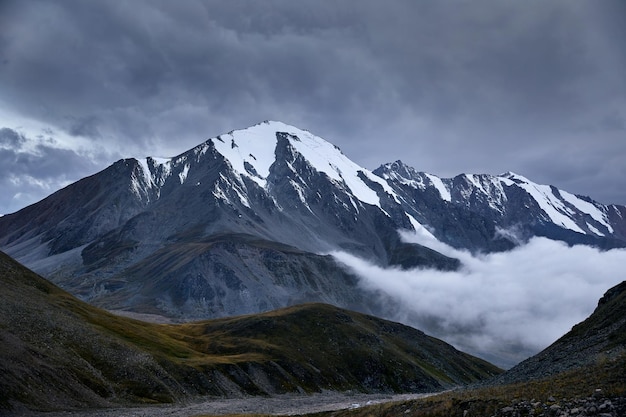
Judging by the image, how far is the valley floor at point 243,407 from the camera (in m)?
70.4

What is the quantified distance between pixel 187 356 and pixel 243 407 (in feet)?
115

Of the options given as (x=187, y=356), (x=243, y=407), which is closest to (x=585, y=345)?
A: (x=243, y=407)

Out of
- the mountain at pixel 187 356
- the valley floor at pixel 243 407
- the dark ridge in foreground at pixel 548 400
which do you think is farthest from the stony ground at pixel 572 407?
the mountain at pixel 187 356

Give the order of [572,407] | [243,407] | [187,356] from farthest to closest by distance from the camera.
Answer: [187,356], [243,407], [572,407]

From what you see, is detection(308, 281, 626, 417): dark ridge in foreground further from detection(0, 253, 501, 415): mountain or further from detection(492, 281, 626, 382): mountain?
detection(0, 253, 501, 415): mountain

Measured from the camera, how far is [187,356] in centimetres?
12069

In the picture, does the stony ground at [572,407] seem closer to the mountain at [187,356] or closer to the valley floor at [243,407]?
the valley floor at [243,407]

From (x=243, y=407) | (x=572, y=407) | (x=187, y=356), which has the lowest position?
(x=243, y=407)

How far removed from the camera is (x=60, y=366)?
76.6 m

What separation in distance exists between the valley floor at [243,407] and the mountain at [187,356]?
3.04 m

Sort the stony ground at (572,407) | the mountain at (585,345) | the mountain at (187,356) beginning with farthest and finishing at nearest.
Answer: the mountain at (187,356), the mountain at (585,345), the stony ground at (572,407)

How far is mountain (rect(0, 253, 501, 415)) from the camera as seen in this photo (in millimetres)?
74062

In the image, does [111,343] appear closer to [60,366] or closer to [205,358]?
[60,366]

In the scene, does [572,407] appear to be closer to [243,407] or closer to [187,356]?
[243,407]
